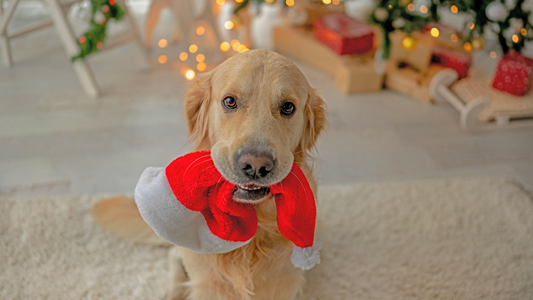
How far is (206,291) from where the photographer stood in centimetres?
133

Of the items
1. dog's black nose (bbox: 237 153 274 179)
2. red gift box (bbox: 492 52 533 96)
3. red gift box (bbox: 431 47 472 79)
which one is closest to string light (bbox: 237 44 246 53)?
red gift box (bbox: 431 47 472 79)

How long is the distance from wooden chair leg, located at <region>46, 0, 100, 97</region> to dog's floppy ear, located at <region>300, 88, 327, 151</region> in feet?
7.20

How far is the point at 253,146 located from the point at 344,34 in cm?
243

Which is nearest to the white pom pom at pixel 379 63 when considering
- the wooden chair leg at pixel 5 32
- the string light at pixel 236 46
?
the string light at pixel 236 46

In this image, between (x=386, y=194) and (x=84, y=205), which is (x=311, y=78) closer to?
(x=386, y=194)

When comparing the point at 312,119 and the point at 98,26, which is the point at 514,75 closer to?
the point at 312,119

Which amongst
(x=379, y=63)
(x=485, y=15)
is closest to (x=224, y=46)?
(x=379, y=63)

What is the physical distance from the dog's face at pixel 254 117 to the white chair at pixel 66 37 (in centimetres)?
193

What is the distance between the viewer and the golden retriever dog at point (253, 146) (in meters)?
1.03

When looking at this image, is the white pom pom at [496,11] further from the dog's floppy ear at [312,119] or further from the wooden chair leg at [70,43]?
the wooden chair leg at [70,43]

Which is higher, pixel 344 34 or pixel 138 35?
pixel 138 35

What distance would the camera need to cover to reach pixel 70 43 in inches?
108

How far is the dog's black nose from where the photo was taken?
99 centimetres

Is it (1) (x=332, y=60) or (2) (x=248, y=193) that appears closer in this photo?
(2) (x=248, y=193)
